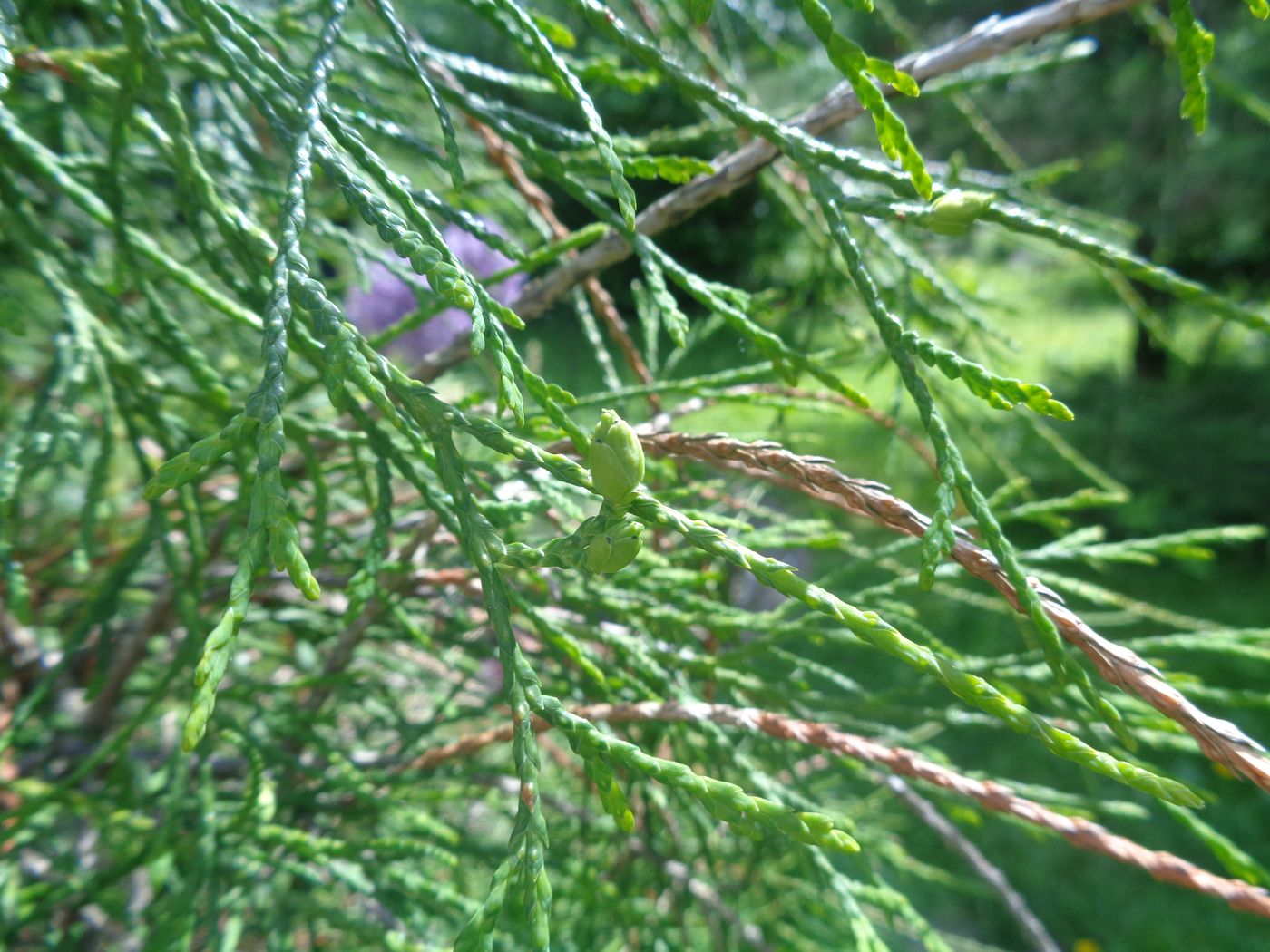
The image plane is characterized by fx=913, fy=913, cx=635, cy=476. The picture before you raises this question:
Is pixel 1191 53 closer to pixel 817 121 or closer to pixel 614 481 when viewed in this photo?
pixel 817 121

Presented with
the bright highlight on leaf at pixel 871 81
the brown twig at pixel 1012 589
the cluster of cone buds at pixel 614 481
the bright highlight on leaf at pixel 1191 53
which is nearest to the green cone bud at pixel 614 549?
the cluster of cone buds at pixel 614 481

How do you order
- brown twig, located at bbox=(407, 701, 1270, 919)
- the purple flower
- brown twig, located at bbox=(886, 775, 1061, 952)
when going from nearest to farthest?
brown twig, located at bbox=(407, 701, 1270, 919) → brown twig, located at bbox=(886, 775, 1061, 952) → the purple flower

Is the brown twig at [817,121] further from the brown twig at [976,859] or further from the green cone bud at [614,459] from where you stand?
the brown twig at [976,859]

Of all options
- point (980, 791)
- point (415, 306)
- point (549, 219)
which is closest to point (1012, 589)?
point (980, 791)

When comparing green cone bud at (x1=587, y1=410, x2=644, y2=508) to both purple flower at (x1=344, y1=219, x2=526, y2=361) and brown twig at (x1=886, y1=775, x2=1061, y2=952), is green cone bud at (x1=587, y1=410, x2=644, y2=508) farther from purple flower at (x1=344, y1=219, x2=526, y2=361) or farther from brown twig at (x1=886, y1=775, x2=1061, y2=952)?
purple flower at (x1=344, y1=219, x2=526, y2=361)

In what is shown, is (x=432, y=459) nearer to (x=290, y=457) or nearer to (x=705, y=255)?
(x=290, y=457)

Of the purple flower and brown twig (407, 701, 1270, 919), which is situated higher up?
the purple flower

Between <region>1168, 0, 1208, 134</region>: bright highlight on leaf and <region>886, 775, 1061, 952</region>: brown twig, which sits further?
<region>886, 775, 1061, 952</region>: brown twig

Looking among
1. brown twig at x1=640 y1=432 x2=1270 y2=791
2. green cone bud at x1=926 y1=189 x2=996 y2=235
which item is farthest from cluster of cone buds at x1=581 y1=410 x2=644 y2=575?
green cone bud at x1=926 y1=189 x2=996 y2=235
